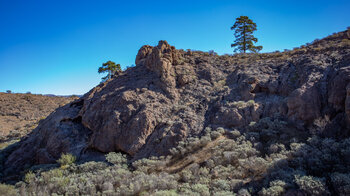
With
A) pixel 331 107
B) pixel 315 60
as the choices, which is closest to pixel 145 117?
pixel 331 107

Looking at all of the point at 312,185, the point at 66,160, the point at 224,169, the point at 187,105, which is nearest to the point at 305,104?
the point at 312,185

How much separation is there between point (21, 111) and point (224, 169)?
1125 inches

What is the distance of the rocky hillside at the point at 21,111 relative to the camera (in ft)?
65.2

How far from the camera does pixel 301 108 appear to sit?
854 cm

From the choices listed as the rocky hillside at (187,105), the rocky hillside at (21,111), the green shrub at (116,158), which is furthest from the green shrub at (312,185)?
the rocky hillside at (21,111)

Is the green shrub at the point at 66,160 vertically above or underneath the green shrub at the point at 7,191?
above

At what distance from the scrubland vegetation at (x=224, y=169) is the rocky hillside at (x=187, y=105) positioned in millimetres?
688

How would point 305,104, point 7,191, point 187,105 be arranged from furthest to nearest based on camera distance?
point 187,105, point 305,104, point 7,191

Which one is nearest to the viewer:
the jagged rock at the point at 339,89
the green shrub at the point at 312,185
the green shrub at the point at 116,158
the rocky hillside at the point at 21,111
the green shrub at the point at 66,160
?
the green shrub at the point at 312,185

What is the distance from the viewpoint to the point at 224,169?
23.7ft

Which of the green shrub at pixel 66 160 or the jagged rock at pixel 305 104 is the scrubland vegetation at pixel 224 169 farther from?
the jagged rock at pixel 305 104

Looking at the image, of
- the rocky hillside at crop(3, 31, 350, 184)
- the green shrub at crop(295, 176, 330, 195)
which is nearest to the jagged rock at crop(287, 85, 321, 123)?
the rocky hillside at crop(3, 31, 350, 184)

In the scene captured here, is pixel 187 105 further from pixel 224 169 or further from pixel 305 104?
pixel 305 104

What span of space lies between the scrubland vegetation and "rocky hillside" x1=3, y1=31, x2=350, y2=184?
688mm
